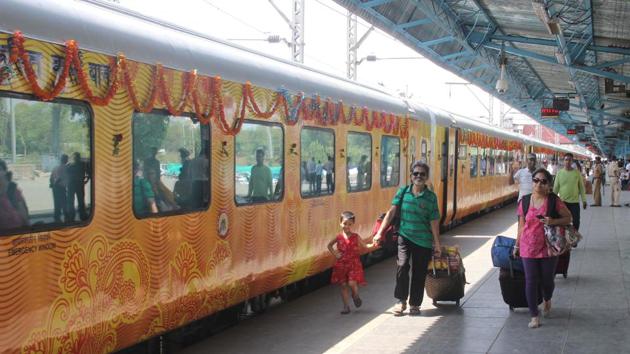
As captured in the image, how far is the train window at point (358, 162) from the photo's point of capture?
11.0 m

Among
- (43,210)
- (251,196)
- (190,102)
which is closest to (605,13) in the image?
(251,196)

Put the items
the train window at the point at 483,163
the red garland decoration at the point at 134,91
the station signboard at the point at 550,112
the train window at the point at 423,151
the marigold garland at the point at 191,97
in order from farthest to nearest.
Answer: the station signboard at the point at 550,112, the train window at the point at 483,163, the train window at the point at 423,151, the red garland decoration at the point at 134,91, the marigold garland at the point at 191,97

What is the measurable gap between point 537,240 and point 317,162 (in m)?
2.97

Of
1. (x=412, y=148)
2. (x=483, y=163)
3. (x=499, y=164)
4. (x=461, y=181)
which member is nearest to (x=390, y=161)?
(x=412, y=148)

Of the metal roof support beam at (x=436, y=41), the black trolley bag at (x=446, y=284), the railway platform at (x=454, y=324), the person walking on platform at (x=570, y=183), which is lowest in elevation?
the railway platform at (x=454, y=324)

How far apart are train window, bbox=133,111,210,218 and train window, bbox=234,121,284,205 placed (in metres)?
0.68

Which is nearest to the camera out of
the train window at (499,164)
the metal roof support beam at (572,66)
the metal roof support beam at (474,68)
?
the metal roof support beam at (572,66)

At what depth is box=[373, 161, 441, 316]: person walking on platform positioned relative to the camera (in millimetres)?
8391

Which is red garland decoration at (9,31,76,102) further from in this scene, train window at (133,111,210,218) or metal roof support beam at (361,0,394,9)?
metal roof support beam at (361,0,394,9)

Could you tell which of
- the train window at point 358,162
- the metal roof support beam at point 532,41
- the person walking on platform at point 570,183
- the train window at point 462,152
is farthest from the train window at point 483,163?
the train window at point 358,162

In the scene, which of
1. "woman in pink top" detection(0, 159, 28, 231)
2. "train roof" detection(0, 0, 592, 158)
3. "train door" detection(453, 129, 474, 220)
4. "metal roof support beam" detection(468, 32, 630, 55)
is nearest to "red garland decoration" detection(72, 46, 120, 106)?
"train roof" detection(0, 0, 592, 158)

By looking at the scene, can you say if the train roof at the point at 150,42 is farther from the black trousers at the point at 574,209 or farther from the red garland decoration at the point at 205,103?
the black trousers at the point at 574,209

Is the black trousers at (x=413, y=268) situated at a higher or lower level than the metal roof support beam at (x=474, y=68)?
lower

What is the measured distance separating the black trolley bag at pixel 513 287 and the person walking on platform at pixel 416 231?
0.76 meters
